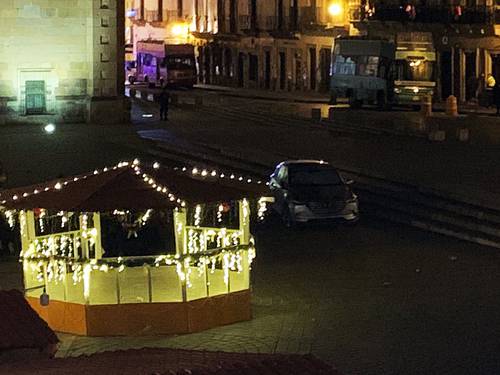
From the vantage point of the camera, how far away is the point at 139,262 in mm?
16297

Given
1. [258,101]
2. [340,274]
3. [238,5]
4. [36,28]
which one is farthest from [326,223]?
[238,5]

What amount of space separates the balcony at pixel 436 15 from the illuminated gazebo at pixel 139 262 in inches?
1701

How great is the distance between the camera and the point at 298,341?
15156mm

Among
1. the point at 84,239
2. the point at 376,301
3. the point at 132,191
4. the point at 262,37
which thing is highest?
the point at 262,37

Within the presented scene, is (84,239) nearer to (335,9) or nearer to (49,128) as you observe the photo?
(49,128)

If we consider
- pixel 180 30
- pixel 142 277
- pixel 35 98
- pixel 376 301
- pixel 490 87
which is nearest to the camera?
pixel 142 277

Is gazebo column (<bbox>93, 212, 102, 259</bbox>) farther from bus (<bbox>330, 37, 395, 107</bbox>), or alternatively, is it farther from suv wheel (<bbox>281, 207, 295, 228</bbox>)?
bus (<bbox>330, 37, 395, 107</bbox>)

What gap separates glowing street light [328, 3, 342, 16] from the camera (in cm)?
6531

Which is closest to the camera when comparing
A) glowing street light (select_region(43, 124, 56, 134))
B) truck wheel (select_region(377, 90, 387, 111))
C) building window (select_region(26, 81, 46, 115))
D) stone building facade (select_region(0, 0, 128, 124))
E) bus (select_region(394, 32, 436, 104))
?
glowing street light (select_region(43, 124, 56, 134))

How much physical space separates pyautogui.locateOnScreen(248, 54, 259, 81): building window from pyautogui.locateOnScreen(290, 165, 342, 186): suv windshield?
168 ft

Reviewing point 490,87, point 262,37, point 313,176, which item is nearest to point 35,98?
point 490,87

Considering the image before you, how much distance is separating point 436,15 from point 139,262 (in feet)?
148

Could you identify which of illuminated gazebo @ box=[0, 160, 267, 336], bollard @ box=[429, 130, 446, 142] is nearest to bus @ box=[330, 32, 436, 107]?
bollard @ box=[429, 130, 446, 142]

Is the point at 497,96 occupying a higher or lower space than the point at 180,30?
lower
